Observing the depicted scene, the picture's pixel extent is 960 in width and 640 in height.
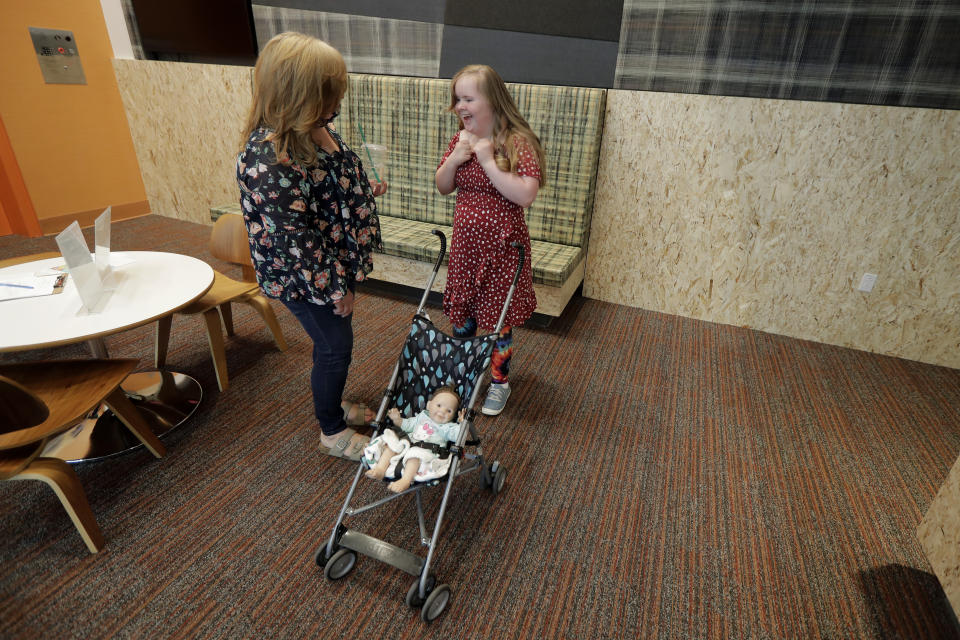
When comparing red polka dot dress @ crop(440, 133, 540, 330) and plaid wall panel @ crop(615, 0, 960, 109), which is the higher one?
plaid wall panel @ crop(615, 0, 960, 109)

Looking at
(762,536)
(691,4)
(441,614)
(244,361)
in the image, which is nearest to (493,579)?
(441,614)

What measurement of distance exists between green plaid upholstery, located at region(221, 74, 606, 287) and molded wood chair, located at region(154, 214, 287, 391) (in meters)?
0.95

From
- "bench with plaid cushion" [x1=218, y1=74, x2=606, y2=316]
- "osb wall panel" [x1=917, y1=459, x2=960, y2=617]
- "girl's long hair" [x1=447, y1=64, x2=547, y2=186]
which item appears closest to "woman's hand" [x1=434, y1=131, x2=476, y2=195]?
"girl's long hair" [x1=447, y1=64, x2=547, y2=186]

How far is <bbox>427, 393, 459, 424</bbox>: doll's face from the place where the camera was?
1.62 metres

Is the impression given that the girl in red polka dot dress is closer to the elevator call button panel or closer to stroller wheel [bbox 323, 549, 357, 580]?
stroller wheel [bbox 323, 549, 357, 580]

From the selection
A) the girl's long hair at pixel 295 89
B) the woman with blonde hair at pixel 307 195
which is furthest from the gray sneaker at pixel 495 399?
the girl's long hair at pixel 295 89

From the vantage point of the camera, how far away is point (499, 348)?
2381 mm

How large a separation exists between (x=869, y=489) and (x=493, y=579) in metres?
1.65

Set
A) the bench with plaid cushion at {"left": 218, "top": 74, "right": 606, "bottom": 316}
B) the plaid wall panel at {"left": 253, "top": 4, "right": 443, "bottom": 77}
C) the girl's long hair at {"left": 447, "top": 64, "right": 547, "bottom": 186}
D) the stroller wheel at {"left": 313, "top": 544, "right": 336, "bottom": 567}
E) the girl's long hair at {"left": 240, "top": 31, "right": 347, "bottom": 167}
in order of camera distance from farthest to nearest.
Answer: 1. the plaid wall panel at {"left": 253, "top": 4, "right": 443, "bottom": 77}
2. the bench with plaid cushion at {"left": 218, "top": 74, "right": 606, "bottom": 316}
3. the girl's long hair at {"left": 447, "top": 64, "right": 547, "bottom": 186}
4. the stroller wheel at {"left": 313, "top": 544, "right": 336, "bottom": 567}
5. the girl's long hair at {"left": 240, "top": 31, "right": 347, "bottom": 167}

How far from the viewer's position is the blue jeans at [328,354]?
1.76 metres

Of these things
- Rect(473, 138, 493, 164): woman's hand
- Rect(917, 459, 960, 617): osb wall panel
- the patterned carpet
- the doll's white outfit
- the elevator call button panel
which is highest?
the elevator call button panel

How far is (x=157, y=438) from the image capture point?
2.10m

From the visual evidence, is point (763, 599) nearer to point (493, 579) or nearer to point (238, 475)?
point (493, 579)

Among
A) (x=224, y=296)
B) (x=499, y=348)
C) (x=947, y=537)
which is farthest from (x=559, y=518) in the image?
(x=224, y=296)
